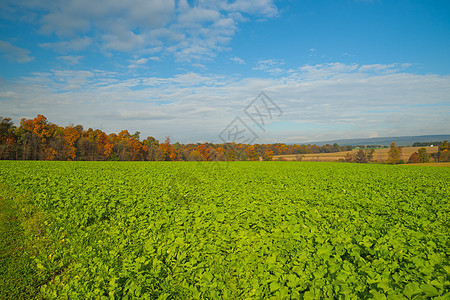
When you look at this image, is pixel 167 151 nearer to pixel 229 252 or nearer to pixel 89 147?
pixel 89 147

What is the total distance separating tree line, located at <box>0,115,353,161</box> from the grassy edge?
5080 cm

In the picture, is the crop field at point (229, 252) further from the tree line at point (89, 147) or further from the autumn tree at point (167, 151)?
the autumn tree at point (167, 151)

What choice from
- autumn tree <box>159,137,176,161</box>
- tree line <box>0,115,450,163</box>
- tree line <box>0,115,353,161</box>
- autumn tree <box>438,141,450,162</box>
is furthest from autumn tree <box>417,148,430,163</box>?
autumn tree <box>159,137,176,161</box>

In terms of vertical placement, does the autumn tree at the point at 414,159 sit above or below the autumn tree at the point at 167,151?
below

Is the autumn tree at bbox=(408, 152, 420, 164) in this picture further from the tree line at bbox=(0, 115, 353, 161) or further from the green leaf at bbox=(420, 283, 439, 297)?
the green leaf at bbox=(420, 283, 439, 297)

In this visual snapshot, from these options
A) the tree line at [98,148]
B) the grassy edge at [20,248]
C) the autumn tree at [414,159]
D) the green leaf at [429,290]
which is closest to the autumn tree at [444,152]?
the tree line at [98,148]

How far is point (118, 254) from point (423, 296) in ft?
20.1

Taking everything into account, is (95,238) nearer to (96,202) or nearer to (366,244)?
(96,202)

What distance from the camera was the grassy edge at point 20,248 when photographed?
492 centimetres

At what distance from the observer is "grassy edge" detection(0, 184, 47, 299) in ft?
16.1

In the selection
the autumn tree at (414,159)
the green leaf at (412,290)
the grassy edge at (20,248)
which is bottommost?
the autumn tree at (414,159)

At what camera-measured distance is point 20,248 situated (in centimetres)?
665

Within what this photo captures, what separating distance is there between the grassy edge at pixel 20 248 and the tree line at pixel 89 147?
5080 cm

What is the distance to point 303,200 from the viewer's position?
9.73m
